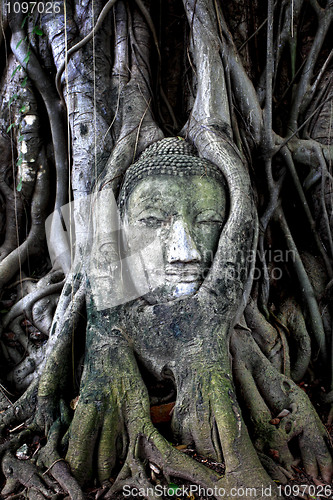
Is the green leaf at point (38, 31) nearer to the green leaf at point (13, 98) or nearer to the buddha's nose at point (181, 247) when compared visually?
the green leaf at point (13, 98)

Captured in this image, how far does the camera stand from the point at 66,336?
221 centimetres

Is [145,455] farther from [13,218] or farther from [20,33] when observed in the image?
[20,33]

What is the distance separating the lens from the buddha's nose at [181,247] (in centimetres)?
207

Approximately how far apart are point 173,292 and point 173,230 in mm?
342

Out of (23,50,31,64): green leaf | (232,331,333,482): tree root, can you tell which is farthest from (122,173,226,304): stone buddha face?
(23,50,31,64): green leaf

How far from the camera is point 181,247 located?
2.07 m

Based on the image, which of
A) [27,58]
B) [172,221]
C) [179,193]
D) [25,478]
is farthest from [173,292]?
[27,58]

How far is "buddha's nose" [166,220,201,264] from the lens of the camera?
81.4 inches

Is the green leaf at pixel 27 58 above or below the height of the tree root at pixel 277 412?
above

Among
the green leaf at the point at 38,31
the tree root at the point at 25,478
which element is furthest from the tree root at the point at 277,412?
the green leaf at the point at 38,31

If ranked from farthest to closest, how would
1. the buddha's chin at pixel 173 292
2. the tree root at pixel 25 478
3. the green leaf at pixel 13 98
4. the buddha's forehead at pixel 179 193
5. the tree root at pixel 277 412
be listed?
the green leaf at pixel 13 98
the buddha's forehead at pixel 179 193
the buddha's chin at pixel 173 292
the tree root at pixel 277 412
the tree root at pixel 25 478

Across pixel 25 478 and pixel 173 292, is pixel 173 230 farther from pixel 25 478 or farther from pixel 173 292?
pixel 25 478

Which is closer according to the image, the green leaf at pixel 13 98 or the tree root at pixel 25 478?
the tree root at pixel 25 478

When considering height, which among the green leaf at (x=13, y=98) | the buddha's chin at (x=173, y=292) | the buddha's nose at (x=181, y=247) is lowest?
the buddha's chin at (x=173, y=292)
